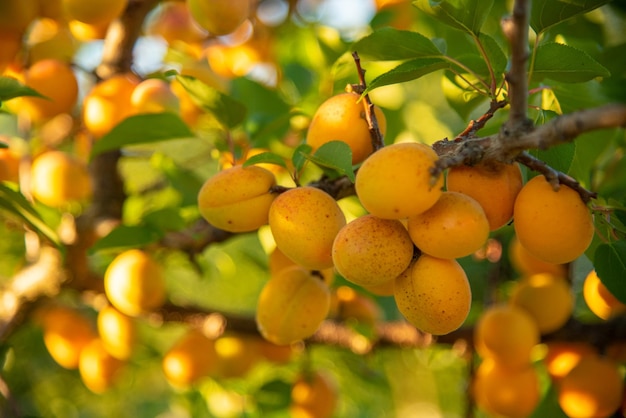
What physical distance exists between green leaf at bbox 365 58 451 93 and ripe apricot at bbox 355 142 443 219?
0.11 metres

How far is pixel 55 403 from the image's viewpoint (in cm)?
172

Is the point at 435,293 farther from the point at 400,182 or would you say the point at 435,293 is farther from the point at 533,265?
the point at 533,265

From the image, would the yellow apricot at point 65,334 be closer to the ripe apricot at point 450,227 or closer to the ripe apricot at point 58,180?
the ripe apricot at point 58,180

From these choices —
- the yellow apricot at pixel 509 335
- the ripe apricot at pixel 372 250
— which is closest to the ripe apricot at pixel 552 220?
the ripe apricot at pixel 372 250

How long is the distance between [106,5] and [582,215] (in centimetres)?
79

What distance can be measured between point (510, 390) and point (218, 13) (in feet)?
2.57

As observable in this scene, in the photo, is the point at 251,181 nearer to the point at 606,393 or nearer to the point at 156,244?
the point at 156,244

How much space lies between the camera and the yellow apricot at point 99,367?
4.01 ft

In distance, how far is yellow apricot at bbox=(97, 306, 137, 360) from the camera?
1161mm

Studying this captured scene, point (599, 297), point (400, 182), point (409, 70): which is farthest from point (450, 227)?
point (599, 297)

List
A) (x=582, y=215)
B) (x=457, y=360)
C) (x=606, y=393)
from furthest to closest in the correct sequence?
(x=457, y=360), (x=606, y=393), (x=582, y=215)

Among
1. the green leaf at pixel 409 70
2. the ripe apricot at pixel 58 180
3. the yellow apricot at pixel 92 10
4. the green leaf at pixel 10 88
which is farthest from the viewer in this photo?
the ripe apricot at pixel 58 180

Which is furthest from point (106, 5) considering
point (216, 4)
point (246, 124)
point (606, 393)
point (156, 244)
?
point (606, 393)

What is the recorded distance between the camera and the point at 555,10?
0.67 metres
